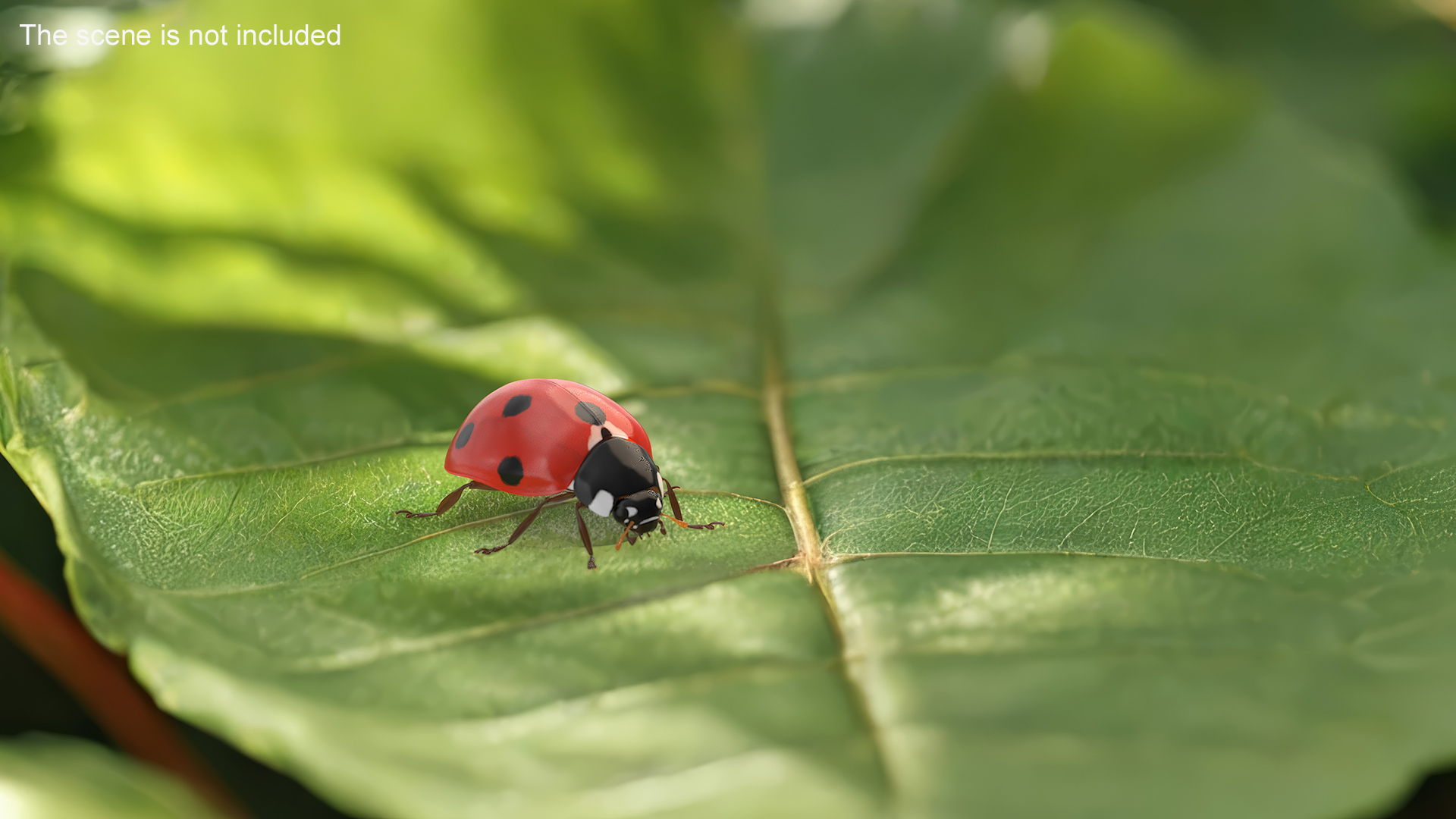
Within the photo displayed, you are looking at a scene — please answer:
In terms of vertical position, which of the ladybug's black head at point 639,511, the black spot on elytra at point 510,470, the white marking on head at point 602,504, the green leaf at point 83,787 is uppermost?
the black spot on elytra at point 510,470

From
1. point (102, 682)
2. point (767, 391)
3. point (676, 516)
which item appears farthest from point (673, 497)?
point (102, 682)

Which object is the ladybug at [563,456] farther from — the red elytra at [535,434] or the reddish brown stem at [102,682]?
the reddish brown stem at [102,682]

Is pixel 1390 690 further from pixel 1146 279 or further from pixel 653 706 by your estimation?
pixel 1146 279

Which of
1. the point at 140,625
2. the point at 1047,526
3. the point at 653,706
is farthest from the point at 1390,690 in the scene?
the point at 140,625

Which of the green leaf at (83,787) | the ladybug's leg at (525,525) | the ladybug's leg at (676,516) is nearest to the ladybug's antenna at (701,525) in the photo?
the ladybug's leg at (676,516)

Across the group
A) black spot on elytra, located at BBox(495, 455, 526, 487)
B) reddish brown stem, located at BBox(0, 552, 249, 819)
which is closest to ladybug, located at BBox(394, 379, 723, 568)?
black spot on elytra, located at BBox(495, 455, 526, 487)
